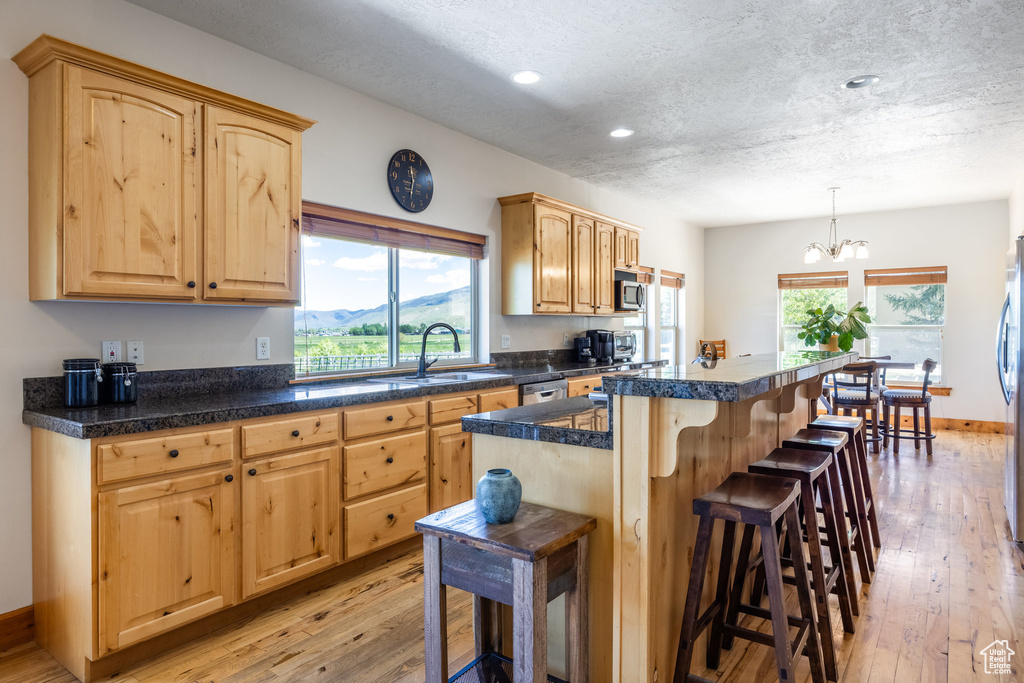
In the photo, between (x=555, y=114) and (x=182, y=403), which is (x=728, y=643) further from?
(x=555, y=114)

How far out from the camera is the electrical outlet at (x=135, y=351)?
2480 millimetres

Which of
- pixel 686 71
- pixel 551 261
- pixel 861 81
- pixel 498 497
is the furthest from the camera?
pixel 551 261

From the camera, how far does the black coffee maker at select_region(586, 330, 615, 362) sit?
545 cm

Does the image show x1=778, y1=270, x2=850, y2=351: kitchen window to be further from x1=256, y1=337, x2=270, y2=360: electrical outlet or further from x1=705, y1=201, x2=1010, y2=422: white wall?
x1=256, y1=337, x2=270, y2=360: electrical outlet

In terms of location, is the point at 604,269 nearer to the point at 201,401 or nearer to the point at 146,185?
the point at 201,401

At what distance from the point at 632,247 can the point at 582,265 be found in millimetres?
1018

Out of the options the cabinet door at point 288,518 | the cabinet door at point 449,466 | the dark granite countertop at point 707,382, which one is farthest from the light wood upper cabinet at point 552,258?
the dark granite countertop at point 707,382

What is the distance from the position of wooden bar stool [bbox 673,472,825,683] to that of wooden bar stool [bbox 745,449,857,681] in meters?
0.10

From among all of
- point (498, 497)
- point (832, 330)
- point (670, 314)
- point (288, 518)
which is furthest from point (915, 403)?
point (288, 518)

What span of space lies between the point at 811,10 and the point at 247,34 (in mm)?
2555

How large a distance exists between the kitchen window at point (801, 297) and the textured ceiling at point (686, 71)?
2405mm

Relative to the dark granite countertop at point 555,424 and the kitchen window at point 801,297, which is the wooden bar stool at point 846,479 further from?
→ the kitchen window at point 801,297

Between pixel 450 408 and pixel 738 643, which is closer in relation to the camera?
pixel 738 643

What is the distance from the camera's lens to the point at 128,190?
7.21ft
